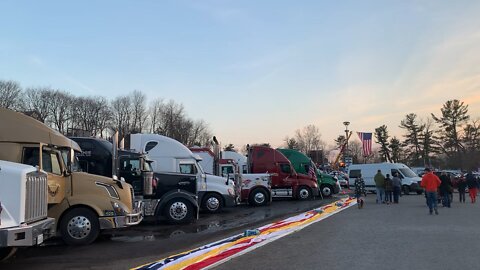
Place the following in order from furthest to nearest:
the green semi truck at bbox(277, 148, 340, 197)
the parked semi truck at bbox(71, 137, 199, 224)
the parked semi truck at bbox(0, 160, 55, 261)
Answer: the green semi truck at bbox(277, 148, 340, 197), the parked semi truck at bbox(71, 137, 199, 224), the parked semi truck at bbox(0, 160, 55, 261)

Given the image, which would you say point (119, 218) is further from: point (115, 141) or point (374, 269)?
point (374, 269)

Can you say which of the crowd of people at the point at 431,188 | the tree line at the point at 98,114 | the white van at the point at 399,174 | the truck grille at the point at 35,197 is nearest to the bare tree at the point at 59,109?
the tree line at the point at 98,114

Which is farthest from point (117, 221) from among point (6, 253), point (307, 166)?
point (307, 166)

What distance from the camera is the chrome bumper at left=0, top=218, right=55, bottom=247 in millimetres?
7133

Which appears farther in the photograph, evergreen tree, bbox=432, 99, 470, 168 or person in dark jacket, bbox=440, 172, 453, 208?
evergreen tree, bbox=432, 99, 470, 168

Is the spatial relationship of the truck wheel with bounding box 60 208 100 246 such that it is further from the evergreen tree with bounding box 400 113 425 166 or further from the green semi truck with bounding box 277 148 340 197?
the evergreen tree with bounding box 400 113 425 166

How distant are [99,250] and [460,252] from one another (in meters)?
7.64

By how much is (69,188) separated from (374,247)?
286 inches

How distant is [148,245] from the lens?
11148 millimetres

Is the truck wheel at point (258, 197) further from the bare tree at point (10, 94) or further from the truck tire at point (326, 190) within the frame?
the bare tree at point (10, 94)

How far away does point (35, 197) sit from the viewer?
27.3 ft

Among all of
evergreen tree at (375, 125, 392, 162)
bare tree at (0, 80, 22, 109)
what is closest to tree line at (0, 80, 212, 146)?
bare tree at (0, 80, 22, 109)

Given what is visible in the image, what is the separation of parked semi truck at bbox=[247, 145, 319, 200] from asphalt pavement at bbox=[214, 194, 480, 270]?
13319 millimetres

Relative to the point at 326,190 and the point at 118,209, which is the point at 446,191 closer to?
the point at 326,190
